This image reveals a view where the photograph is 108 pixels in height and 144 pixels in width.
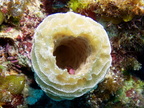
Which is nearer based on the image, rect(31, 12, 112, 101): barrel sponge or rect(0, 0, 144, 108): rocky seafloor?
rect(31, 12, 112, 101): barrel sponge

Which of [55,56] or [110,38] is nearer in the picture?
[55,56]

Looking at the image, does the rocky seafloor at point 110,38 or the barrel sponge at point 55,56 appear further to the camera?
the rocky seafloor at point 110,38

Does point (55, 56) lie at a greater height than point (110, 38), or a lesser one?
greater

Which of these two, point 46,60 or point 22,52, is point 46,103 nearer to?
point 22,52

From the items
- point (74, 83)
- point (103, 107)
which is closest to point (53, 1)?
point (74, 83)
